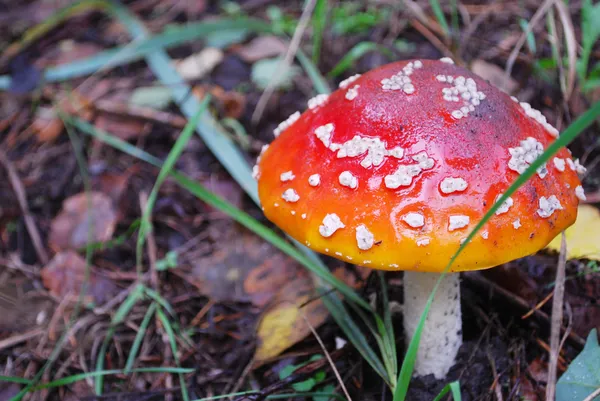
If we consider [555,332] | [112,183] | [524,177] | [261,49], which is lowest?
[112,183]

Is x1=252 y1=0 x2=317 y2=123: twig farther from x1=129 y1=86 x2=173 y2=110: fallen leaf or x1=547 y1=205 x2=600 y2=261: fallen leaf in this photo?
x1=547 y1=205 x2=600 y2=261: fallen leaf

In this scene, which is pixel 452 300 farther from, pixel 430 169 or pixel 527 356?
pixel 430 169

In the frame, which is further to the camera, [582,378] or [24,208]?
[24,208]

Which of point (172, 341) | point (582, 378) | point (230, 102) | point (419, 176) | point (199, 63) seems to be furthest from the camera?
point (199, 63)

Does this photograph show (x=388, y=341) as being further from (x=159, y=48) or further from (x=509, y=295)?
(x=159, y=48)

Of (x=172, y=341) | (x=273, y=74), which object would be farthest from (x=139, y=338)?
(x=273, y=74)

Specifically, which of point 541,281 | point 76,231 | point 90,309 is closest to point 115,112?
point 76,231
